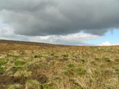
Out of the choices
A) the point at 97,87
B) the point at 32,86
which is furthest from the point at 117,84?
the point at 32,86

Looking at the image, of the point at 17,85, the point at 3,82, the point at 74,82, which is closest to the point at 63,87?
the point at 74,82

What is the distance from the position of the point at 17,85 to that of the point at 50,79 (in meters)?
1.76

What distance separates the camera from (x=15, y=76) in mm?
7875

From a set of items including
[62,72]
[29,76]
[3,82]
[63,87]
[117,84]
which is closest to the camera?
[63,87]

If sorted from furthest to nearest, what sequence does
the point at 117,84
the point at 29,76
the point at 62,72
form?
the point at 62,72, the point at 29,76, the point at 117,84

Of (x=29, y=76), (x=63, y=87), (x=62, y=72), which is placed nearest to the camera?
(x=63, y=87)

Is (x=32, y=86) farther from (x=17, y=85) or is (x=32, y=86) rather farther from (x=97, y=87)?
(x=97, y=87)

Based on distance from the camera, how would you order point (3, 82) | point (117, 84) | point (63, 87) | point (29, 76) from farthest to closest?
point (29, 76)
point (3, 82)
point (117, 84)
point (63, 87)

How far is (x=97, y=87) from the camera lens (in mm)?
6086

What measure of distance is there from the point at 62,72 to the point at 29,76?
211 centimetres

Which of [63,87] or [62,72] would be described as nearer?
[63,87]

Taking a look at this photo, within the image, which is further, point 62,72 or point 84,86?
point 62,72

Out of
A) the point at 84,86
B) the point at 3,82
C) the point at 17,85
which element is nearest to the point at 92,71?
the point at 84,86

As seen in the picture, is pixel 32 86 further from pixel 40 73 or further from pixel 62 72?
pixel 62 72
